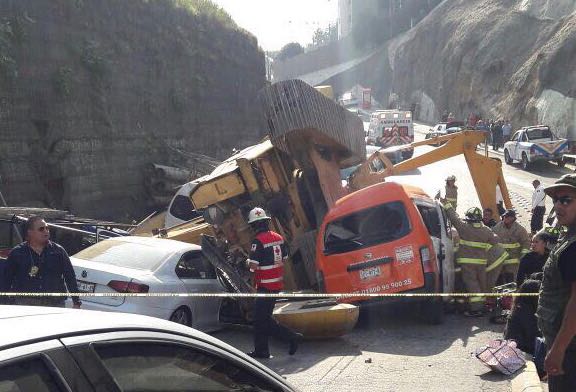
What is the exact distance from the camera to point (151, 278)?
8.63 meters

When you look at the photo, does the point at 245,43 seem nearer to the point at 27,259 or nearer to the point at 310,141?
the point at 310,141

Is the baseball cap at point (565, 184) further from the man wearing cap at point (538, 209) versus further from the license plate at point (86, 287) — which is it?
the man wearing cap at point (538, 209)

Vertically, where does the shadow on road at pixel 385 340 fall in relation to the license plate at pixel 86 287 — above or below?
below

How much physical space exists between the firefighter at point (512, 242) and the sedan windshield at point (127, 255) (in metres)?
5.28

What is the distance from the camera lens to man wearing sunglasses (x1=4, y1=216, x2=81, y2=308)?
666cm

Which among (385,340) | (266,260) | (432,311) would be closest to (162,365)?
(266,260)

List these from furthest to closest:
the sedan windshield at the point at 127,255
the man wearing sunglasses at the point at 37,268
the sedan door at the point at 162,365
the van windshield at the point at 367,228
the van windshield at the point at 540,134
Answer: the van windshield at the point at 540,134 → the van windshield at the point at 367,228 → the sedan windshield at the point at 127,255 → the man wearing sunglasses at the point at 37,268 → the sedan door at the point at 162,365

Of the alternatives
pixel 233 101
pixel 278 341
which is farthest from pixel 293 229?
pixel 233 101

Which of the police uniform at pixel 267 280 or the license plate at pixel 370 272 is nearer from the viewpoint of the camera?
the police uniform at pixel 267 280

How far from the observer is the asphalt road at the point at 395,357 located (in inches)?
280

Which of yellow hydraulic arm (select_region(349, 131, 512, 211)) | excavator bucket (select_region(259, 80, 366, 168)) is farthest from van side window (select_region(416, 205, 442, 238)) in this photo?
yellow hydraulic arm (select_region(349, 131, 512, 211))

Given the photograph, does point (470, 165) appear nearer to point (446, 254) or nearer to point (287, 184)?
point (287, 184)

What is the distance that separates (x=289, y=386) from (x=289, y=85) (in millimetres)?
9426

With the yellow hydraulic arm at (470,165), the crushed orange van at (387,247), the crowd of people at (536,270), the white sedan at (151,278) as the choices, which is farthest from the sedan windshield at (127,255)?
the yellow hydraulic arm at (470,165)
